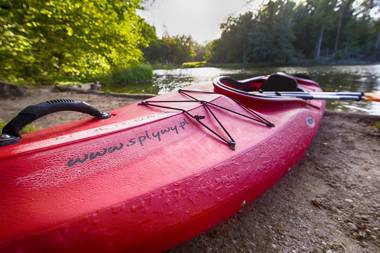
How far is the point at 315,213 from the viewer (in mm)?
1738

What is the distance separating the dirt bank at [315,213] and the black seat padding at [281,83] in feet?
3.47

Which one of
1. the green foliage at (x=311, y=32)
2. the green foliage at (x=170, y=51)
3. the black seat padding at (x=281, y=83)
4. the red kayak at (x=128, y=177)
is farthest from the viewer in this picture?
the green foliage at (x=170, y=51)

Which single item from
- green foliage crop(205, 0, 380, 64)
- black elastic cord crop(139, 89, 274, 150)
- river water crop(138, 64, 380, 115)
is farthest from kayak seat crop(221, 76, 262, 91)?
green foliage crop(205, 0, 380, 64)

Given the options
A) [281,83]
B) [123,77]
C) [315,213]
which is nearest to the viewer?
[315,213]

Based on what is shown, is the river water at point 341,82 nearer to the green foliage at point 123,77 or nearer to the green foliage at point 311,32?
the green foliage at point 123,77

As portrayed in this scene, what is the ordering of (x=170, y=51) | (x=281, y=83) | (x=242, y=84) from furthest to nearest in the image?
(x=170, y=51)
(x=242, y=84)
(x=281, y=83)

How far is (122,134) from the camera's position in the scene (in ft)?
4.48

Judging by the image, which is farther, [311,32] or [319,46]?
[311,32]

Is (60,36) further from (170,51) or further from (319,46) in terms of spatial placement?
(170,51)

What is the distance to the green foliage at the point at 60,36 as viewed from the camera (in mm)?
2305

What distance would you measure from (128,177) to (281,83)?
2.94m

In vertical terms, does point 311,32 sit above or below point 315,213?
above

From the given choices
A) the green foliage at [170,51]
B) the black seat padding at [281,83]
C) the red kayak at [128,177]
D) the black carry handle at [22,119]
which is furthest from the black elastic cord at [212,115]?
the green foliage at [170,51]

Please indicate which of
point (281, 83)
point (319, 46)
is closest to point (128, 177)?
point (281, 83)
